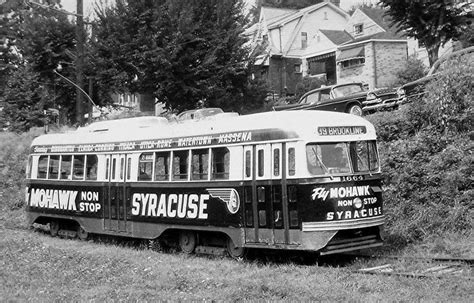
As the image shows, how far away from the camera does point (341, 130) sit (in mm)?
11062

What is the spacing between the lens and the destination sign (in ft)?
35.6

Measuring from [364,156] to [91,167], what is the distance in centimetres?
755

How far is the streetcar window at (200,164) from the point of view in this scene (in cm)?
1236

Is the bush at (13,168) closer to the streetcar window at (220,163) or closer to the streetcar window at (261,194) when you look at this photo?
the streetcar window at (220,163)

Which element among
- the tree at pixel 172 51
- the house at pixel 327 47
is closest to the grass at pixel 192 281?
the tree at pixel 172 51

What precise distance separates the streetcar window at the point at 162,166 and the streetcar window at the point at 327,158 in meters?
3.85

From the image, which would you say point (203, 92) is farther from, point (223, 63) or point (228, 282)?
point (228, 282)

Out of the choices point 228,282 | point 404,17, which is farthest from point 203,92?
point 228,282

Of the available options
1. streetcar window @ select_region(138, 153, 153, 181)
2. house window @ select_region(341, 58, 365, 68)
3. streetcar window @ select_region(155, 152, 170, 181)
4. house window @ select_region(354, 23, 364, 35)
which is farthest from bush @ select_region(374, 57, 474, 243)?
house window @ select_region(354, 23, 364, 35)

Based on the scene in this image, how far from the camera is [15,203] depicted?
22.5m

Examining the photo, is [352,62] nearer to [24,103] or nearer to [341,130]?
[24,103]

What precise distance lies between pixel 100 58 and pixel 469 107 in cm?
1776

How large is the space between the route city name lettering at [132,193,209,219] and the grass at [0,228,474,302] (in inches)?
36.9

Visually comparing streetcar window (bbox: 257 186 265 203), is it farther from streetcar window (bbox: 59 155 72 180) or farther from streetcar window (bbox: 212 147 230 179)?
streetcar window (bbox: 59 155 72 180)
